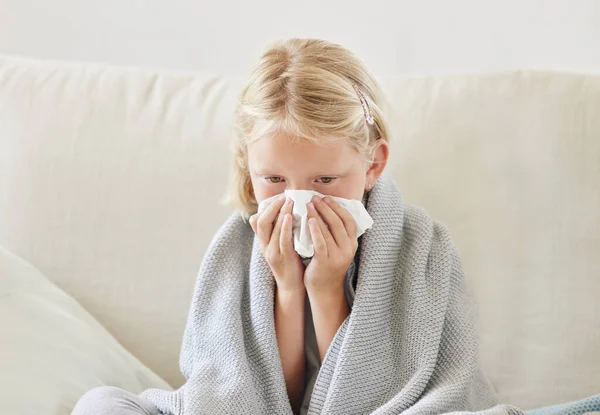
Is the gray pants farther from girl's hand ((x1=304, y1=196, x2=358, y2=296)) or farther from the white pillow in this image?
girl's hand ((x1=304, y1=196, x2=358, y2=296))

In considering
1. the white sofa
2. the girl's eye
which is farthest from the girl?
the white sofa

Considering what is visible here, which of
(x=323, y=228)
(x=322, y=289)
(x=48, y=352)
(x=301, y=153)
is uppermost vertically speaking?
(x=301, y=153)

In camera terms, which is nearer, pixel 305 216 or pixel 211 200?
pixel 305 216

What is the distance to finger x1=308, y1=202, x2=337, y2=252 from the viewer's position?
3.87ft

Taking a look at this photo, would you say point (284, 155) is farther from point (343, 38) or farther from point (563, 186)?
point (343, 38)

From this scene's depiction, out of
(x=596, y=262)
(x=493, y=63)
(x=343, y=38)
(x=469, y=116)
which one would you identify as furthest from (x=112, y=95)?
(x=596, y=262)

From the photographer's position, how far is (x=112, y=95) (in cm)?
159

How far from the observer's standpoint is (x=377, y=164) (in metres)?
1.29

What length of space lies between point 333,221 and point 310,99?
7.0 inches

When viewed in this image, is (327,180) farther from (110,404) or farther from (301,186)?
(110,404)

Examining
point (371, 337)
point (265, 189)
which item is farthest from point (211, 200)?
point (371, 337)

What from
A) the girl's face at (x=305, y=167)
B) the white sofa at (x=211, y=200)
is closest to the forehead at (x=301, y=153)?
the girl's face at (x=305, y=167)

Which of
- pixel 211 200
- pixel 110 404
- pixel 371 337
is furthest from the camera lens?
pixel 211 200

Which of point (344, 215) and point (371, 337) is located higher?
point (344, 215)
